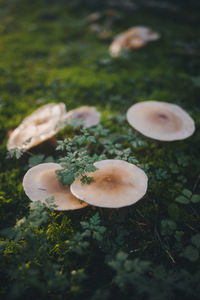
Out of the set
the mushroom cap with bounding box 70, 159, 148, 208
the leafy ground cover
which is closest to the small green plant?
the leafy ground cover

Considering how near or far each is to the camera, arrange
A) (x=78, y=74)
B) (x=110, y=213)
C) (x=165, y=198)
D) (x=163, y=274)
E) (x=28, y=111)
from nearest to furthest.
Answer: (x=163, y=274), (x=110, y=213), (x=165, y=198), (x=28, y=111), (x=78, y=74)

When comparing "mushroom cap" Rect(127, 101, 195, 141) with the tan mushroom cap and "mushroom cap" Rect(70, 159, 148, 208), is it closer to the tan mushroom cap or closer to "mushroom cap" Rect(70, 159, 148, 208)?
"mushroom cap" Rect(70, 159, 148, 208)

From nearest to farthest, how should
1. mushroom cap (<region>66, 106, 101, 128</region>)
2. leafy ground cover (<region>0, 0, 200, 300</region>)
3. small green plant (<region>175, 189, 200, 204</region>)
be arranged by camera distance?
leafy ground cover (<region>0, 0, 200, 300</region>) → small green plant (<region>175, 189, 200, 204</region>) → mushroom cap (<region>66, 106, 101, 128</region>)

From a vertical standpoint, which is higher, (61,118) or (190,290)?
(61,118)

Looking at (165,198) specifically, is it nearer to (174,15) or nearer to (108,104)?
(108,104)

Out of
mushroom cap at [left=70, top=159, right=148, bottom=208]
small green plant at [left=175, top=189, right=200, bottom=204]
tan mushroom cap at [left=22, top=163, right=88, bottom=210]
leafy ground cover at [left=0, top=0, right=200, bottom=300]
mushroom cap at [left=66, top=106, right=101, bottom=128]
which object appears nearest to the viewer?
leafy ground cover at [left=0, top=0, right=200, bottom=300]

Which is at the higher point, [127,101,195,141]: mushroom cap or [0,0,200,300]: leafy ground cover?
[127,101,195,141]: mushroom cap

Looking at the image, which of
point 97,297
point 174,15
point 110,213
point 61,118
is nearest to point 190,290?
point 97,297
